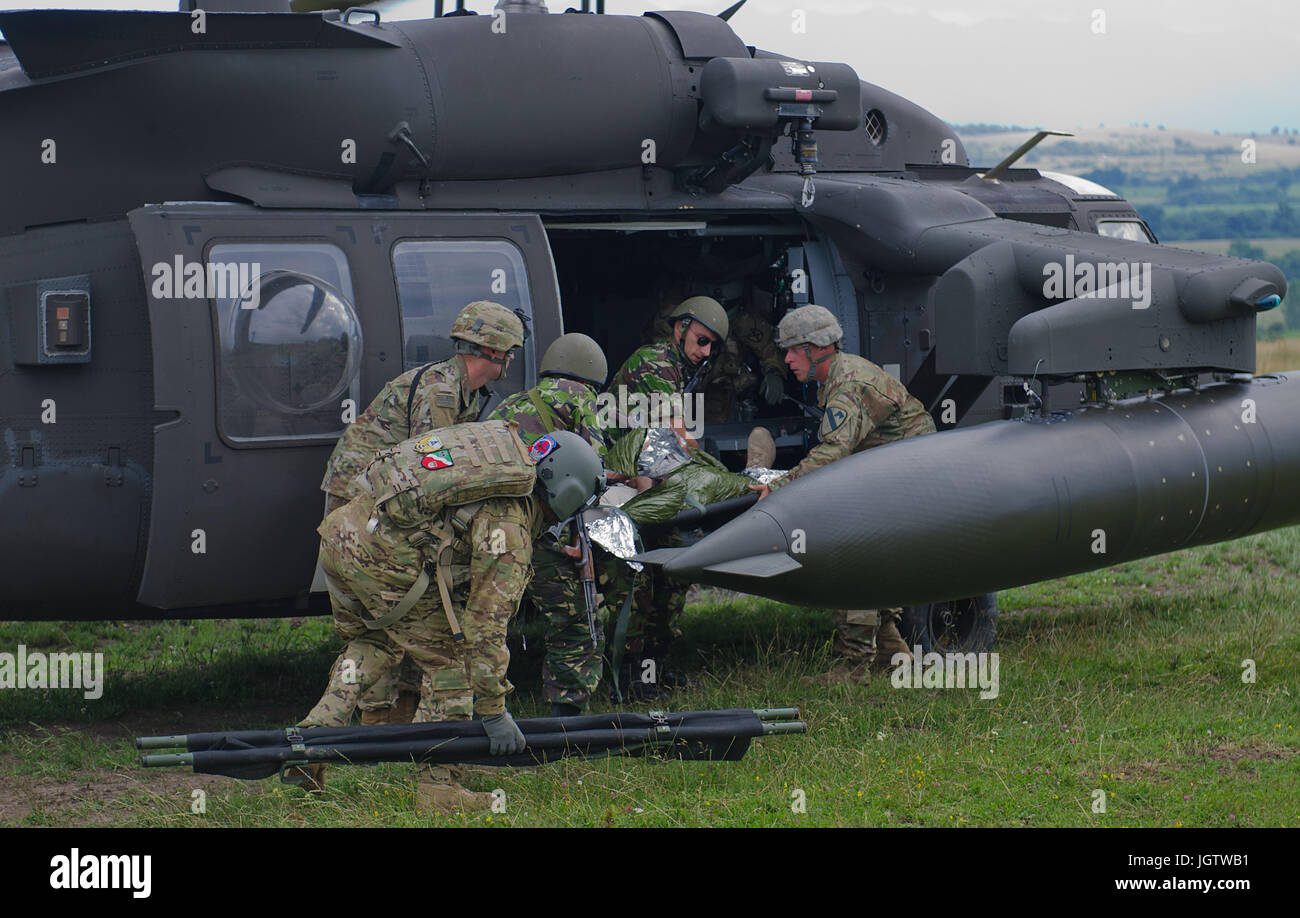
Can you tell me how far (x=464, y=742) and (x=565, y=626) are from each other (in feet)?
4.80

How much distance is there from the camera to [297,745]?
231 inches

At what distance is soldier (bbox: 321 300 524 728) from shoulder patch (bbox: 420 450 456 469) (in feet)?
2.95

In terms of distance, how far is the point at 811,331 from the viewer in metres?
8.46

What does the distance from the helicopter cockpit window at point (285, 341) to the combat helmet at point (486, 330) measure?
0.55 meters

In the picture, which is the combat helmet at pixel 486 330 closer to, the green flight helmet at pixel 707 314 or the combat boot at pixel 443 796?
the green flight helmet at pixel 707 314

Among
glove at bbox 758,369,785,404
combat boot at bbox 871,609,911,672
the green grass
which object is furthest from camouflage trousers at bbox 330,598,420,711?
glove at bbox 758,369,785,404

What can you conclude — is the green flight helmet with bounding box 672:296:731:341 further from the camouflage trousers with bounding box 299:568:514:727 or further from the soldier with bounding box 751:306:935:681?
the camouflage trousers with bounding box 299:568:514:727

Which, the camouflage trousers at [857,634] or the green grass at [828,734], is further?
the camouflage trousers at [857,634]

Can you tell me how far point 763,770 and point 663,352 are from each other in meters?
2.64

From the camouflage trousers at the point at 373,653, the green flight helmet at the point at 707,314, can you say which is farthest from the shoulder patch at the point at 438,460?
the green flight helmet at the point at 707,314

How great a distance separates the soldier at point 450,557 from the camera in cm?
601

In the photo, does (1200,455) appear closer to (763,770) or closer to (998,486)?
(998,486)

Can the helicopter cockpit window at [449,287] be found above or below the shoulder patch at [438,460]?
above

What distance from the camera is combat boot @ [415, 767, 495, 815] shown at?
6.28 meters
